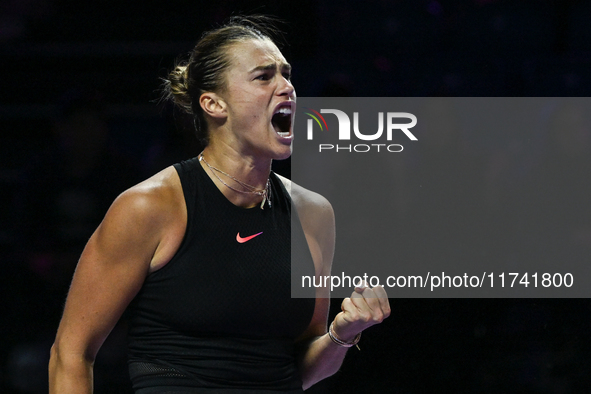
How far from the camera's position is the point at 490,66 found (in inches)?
91.6

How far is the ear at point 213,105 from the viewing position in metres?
1.34

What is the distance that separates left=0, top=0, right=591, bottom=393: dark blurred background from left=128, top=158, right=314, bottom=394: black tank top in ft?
2.20

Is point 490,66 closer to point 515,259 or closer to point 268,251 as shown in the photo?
point 515,259

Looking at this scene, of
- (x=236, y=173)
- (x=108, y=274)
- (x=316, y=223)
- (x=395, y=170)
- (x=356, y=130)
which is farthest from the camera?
(x=395, y=170)

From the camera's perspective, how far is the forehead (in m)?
1.33

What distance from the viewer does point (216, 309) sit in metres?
1.21

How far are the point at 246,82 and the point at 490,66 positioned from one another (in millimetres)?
1282

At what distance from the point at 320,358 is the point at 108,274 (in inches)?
19.0

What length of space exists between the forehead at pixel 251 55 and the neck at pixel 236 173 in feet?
0.56

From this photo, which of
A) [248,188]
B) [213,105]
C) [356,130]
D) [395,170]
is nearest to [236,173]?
[248,188]

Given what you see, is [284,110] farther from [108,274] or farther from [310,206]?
[108,274]

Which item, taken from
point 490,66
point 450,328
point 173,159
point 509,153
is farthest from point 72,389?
point 490,66

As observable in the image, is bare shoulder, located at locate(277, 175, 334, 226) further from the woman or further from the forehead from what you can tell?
the forehead

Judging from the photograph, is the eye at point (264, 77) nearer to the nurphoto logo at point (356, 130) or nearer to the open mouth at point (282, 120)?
the open mouth at point (282, 120)
